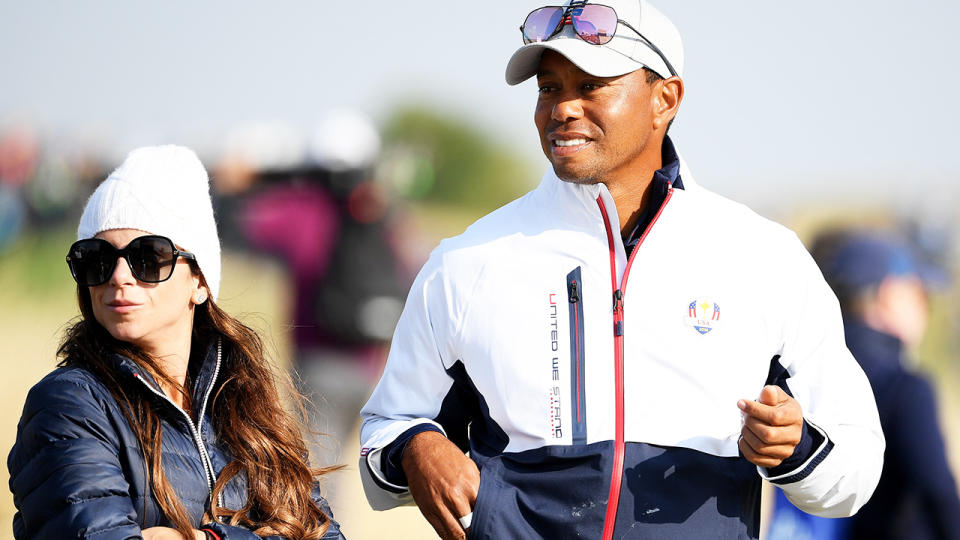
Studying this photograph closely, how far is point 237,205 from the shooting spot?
805 cm

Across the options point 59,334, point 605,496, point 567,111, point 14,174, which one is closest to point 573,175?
point 567,111

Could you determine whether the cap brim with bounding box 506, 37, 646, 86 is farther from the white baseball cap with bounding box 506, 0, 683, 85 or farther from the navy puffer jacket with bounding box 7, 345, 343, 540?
the navy puffer jacket with bounding box 7, 345, 343, 540

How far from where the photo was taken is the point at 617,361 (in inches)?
88.5

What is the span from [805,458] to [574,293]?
0.55 metres

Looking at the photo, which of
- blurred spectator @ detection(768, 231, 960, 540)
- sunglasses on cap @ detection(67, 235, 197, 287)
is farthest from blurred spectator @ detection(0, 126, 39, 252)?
sunglasses on cap @ detection(67, 235, 197, 287)

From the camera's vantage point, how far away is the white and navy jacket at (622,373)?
2.21 metres

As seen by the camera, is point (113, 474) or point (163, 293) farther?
point (163, 293)

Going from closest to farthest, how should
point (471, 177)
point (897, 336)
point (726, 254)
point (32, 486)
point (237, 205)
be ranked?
point (32, 486) → point (726, 254) → point (897, 336) → point (237, 205) → point (471, 177)

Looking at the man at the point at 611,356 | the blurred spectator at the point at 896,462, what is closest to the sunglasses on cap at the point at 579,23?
the man at the point at 611,356

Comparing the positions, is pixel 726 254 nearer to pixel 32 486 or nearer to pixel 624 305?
pixel 624 305

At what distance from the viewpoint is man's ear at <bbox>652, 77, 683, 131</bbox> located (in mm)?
2498

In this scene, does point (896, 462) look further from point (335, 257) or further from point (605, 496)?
point (335, 257)

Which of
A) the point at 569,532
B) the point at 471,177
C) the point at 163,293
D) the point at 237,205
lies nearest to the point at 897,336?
the point at 569,532

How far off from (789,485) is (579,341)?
0.50 m
